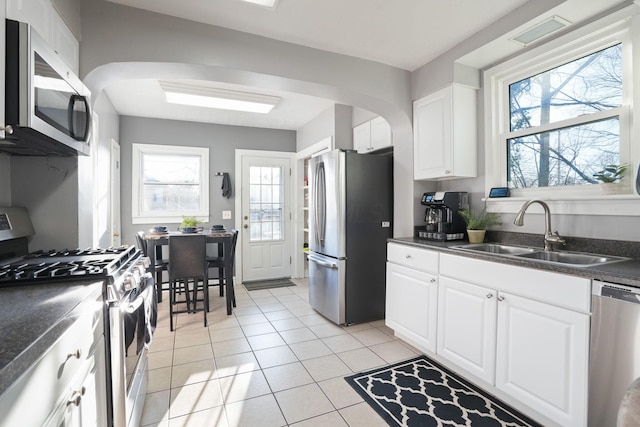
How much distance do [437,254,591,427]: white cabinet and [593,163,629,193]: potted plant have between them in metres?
0.74

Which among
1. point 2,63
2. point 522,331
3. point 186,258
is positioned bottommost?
point 522,331

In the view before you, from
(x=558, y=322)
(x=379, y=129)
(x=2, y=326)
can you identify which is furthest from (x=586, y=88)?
(x=2, y=326)

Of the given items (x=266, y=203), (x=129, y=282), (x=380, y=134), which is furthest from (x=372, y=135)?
(x=129, y=282)

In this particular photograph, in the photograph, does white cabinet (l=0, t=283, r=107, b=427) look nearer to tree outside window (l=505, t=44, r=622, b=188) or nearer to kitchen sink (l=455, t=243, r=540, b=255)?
kitchen sink (l=455, t=243, r=540, b=255)

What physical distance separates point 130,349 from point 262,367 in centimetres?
111

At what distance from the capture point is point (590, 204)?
192 centimetres

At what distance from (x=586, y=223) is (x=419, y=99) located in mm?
1612

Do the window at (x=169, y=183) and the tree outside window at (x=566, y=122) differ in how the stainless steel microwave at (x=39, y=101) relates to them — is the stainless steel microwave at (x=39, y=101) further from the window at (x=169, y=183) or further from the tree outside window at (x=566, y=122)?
the window at (x=169, y=183)

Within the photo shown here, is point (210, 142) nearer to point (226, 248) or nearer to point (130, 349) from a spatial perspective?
point (226, 248)

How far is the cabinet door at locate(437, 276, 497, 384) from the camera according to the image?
6.11 ft

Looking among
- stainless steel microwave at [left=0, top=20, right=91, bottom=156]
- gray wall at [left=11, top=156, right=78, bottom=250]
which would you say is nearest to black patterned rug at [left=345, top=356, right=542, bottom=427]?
gray wall at [left=11, top=156, right=78, bottom=250]

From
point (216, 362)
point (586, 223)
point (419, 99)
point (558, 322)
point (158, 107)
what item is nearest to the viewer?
point (558, 322)

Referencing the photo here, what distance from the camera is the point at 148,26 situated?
205cm

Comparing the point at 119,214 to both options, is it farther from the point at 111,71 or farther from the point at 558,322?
the point at 558,322
